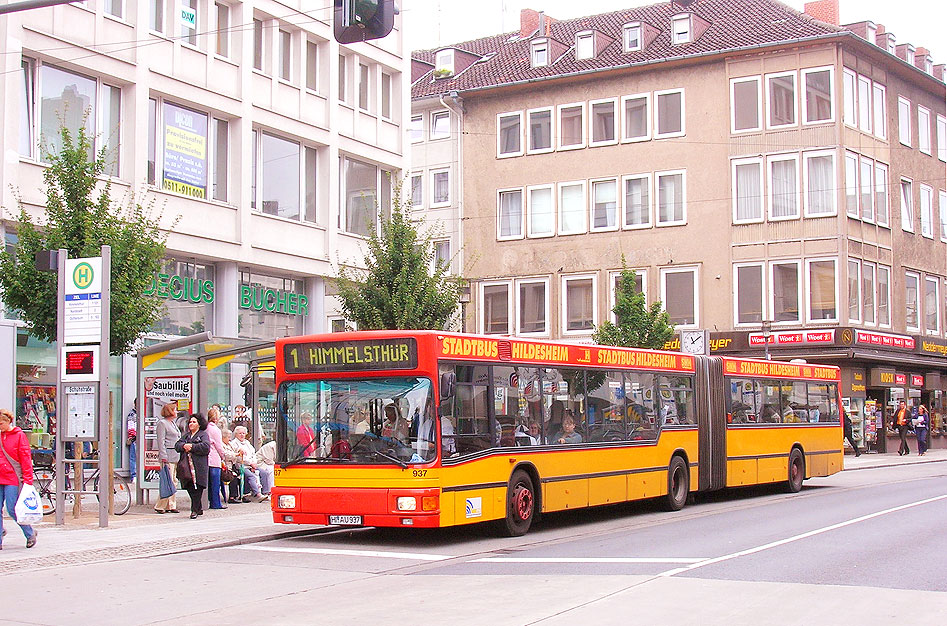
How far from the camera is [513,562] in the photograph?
43.4 feet

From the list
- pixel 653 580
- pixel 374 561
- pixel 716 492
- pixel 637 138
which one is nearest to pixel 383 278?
pixel 716 492

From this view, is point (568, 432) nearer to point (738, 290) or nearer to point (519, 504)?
point (519, 504)

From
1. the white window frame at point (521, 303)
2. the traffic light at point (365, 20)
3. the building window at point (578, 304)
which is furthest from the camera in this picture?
the white window frame at point (521, 303)

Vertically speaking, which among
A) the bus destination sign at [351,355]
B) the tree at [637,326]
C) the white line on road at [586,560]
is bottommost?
the white line on road at [586,560]

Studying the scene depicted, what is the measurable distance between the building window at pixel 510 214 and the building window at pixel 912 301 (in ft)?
50.2

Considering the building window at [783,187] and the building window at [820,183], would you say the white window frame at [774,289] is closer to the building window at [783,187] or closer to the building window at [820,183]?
the building window at [783,187]

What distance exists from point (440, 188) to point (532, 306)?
6753 mm

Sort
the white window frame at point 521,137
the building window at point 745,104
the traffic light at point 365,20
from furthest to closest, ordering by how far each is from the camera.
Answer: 1. the white window frame at point 521,137
2. the building window at point 745,104
3. the traffic light at point 365,20

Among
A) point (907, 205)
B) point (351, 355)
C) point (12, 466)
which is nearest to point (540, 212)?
point (907, 205)

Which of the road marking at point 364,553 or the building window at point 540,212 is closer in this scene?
the road marking at point 364,553

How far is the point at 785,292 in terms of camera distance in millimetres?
45094

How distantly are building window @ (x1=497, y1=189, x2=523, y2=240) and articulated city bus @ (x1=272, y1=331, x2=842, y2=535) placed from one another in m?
30.8

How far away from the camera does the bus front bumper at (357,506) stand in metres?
14.7

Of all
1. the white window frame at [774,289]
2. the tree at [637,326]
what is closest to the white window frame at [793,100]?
the white window frame at [774,289]
